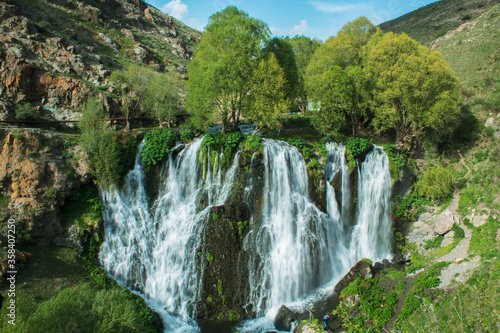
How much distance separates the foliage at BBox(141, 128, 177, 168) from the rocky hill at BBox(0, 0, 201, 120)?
767 cm

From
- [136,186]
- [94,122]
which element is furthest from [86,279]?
[94,122]

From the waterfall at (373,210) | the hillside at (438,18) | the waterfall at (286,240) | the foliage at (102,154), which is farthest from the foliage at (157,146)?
the hillside at (438,18)

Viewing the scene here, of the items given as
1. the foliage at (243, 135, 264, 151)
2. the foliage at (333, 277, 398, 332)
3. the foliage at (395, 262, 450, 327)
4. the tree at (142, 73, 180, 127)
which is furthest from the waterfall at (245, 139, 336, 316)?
the tree at (142, 73, 180, 127)

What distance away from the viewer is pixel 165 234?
18.5m

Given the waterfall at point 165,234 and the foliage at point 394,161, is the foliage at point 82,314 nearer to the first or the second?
the waterfall at point 165,234

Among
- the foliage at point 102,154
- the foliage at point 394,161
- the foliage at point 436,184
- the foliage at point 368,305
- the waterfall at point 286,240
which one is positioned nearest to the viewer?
the foliage at point 368,305

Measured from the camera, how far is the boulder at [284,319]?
15422 mm

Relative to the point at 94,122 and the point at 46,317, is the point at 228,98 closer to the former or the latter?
the point at 94,122

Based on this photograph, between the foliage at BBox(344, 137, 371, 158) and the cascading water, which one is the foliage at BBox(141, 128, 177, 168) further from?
the foliage at BBox(344, 137, 371, 158)

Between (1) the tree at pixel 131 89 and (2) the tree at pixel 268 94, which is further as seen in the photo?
(1) the tree at pixel 131 89

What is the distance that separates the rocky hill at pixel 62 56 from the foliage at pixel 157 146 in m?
7.67

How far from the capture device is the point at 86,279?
50.4ft

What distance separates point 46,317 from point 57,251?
800 cm

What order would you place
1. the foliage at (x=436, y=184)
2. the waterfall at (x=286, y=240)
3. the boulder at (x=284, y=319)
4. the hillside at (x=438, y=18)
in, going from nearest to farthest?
the boulder at (x=284, y=319), the waterfall at (x=286, y=240), the foliage at (x=436, y=184), the hillside at (x=438, y=18)
